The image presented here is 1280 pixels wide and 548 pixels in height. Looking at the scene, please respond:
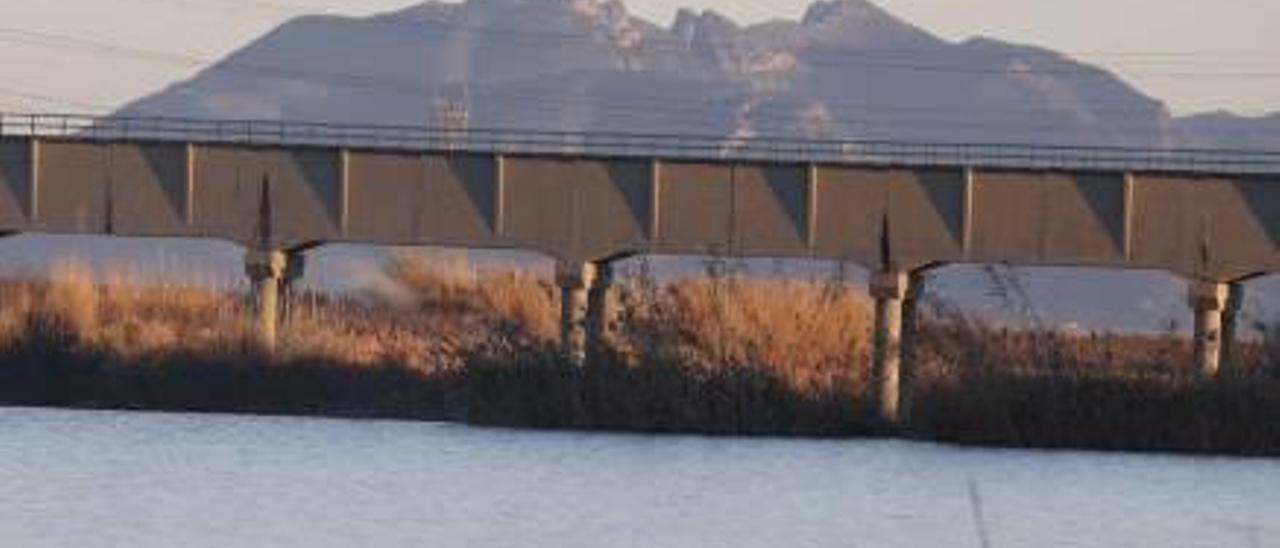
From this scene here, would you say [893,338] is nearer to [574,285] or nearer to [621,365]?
[574,285]

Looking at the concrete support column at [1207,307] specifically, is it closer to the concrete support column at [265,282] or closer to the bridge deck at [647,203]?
the bridge deck at [647,203]

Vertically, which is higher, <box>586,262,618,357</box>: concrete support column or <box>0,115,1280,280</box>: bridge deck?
<box>0,115,1280,280</box>: bridge deck

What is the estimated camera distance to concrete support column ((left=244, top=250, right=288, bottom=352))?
222 ft

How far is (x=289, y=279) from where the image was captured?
228 ft

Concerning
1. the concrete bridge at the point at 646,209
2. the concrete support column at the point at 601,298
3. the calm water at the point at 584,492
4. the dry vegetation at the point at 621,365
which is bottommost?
the calm water at the point at 584,492

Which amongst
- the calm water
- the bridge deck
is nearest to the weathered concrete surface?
the bridge deck

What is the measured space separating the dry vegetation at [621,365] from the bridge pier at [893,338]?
0.50 m

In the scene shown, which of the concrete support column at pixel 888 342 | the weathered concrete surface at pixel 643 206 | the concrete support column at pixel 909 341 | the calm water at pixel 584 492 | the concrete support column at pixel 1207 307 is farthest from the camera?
the weathered concrete surface at pixel 643 206

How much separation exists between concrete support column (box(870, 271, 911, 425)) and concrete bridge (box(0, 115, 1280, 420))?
0.24 feet

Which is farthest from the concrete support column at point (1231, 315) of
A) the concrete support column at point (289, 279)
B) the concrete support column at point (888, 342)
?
the concrete support column at point (289, 279)

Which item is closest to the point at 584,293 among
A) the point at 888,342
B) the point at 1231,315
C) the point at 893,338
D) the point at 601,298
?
the point at 601,298

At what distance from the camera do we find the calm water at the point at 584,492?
1305 inches

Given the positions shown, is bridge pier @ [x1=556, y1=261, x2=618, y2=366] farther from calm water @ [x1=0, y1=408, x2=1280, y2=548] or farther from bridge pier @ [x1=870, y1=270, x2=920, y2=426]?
calm water @ [x1=0, y1=408, x2=1280, y2=548]

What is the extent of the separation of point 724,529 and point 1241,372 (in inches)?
750
